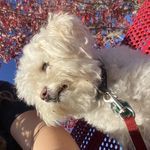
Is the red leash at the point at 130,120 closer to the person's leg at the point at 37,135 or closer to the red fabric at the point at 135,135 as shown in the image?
the red fabric at the point at 135,135

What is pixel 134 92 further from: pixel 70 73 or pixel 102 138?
pixel 102 138

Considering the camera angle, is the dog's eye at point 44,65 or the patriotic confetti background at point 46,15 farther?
the patriotic confetti background at point 46,15

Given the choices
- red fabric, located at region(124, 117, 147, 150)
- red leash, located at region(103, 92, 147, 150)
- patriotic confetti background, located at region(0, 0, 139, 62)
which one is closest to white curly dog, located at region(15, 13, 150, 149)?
red leash, located at region(103, 92, 147, 150)

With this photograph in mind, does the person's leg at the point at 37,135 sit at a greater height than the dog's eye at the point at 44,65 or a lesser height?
lesser

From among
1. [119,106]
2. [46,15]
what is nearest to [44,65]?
[119,106]

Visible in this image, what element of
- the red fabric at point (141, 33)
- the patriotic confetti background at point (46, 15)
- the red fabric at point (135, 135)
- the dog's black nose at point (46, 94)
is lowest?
the patriotic confetti background at point (46, 15)

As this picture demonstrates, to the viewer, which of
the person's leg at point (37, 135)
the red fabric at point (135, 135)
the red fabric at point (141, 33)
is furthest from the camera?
the red fabric at point (141, 33)

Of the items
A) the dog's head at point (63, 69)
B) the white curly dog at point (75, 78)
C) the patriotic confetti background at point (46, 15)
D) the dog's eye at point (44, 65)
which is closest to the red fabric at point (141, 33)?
the white curly dog at point (75, 78)

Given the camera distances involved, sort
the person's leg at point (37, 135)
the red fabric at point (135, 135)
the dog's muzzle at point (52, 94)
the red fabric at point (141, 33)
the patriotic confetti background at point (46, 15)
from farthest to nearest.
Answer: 1. the patriotic confetti background at point (46, 15)
2. the red fabric at point (141, 33)
3. the dog's muzzle at point (52, 94)
4. the person's leg at point (37, 135)
5. the red fabric at point (135, 135)
